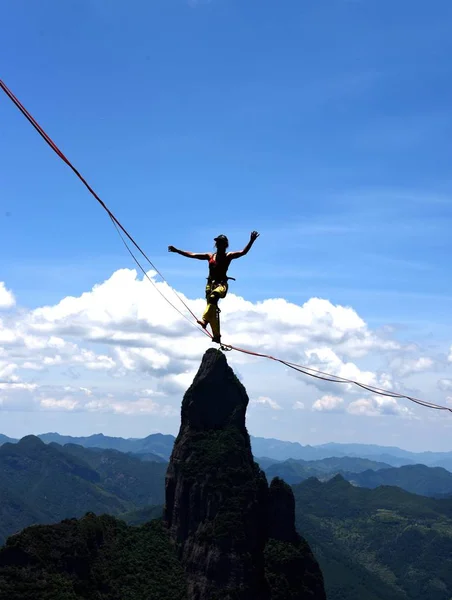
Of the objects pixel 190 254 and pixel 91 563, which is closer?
pixel 190 254

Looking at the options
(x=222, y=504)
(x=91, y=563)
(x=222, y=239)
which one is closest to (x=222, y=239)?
(x=222, y=239)

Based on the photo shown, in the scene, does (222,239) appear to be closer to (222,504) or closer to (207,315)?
(207,315)

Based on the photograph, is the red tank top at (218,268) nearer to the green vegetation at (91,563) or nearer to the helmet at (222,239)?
the helmet at (222,239)

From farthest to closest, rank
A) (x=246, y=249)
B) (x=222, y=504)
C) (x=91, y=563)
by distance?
(x=222, y=504)
(x=91, y=563)
(x=246, y=249)

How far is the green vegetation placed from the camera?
89.1 meters

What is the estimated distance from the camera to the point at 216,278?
2069 centimetres

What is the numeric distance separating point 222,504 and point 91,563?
86.3 feet

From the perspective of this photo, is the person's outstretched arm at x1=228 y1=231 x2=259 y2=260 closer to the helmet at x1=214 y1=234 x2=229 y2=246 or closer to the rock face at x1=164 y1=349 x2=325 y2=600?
A: the helmet at x1=214 y1=234 x2=229 y2=246

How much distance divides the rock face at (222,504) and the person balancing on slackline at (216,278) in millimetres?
95655

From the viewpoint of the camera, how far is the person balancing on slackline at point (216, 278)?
65.5 feet

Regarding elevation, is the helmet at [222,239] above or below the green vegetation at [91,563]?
above

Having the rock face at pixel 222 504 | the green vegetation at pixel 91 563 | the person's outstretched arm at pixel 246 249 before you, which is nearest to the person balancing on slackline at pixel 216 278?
the person's outstretched arm at pixel 246 249

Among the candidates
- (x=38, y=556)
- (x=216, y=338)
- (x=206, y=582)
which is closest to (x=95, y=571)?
(x=38, y=556)

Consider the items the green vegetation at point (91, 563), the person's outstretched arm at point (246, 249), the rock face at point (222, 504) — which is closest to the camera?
the person's outstretched arm at point (246, 249)
